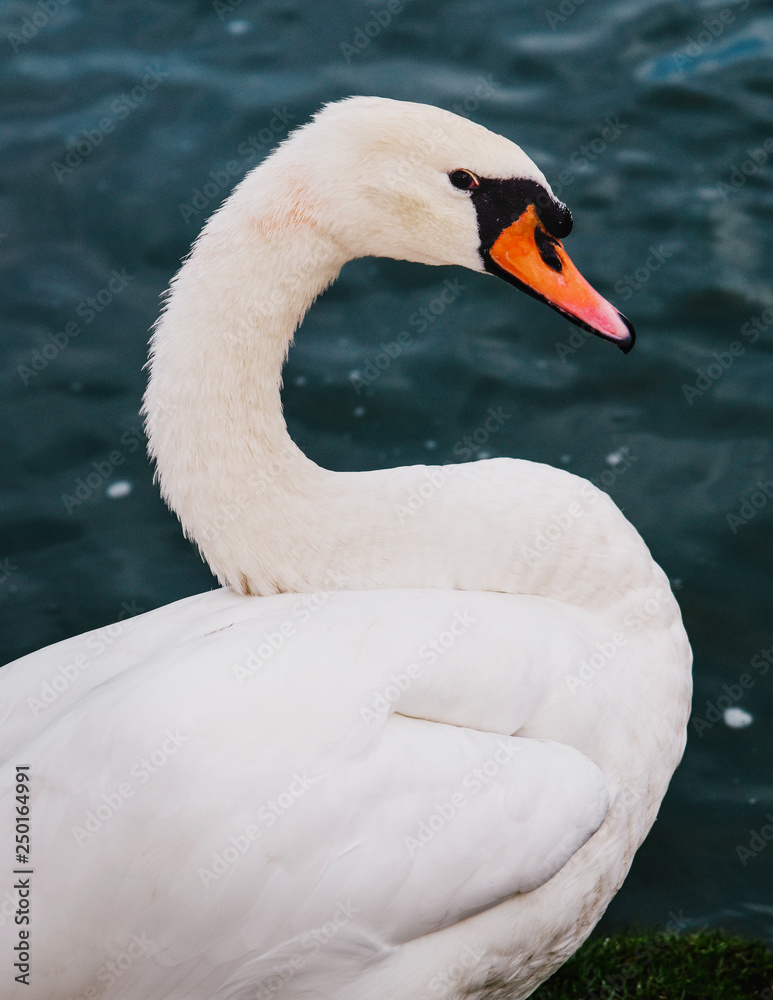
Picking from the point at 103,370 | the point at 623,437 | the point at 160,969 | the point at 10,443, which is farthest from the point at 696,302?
the point at 160,969

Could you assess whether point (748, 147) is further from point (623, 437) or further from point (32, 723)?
point (32, 723)

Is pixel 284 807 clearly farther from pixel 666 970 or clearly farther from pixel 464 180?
pixel 666 970

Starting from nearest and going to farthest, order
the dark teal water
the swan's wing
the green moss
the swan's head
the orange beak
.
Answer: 1. the swan's wing
2. the swan's head
3. the orange beak
4. the green moss
5. the dark teal water

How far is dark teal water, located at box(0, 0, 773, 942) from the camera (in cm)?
465

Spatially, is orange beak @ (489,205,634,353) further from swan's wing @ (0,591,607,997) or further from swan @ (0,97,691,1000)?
swan's wing @ (0,591,607,997)

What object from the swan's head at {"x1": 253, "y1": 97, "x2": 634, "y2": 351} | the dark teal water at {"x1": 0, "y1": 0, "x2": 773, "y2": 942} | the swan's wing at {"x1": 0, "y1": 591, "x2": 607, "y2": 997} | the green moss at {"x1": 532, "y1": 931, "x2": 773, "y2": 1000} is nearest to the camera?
the swan's wing at {"x1": 0, "y1": 591, "x2": 607, "y2": 997}

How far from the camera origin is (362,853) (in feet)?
7.68

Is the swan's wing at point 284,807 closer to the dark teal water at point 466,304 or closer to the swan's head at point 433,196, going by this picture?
the swan's head at point 433,196

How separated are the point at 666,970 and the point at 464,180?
2434 millimetres

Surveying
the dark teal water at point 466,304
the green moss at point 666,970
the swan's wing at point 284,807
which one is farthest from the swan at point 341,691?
the dark teal water at point 466,304

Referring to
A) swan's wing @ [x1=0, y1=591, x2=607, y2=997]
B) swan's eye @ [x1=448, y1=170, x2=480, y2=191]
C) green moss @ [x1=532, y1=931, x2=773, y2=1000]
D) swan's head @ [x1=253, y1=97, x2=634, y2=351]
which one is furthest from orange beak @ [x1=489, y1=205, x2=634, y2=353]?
green moss @ [x1=532, y1=931, x2=773, y2=1000]

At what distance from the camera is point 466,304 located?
18.7 feet

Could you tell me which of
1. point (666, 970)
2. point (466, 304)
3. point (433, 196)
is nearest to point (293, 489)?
point (433, 196)

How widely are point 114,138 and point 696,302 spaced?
324cm
